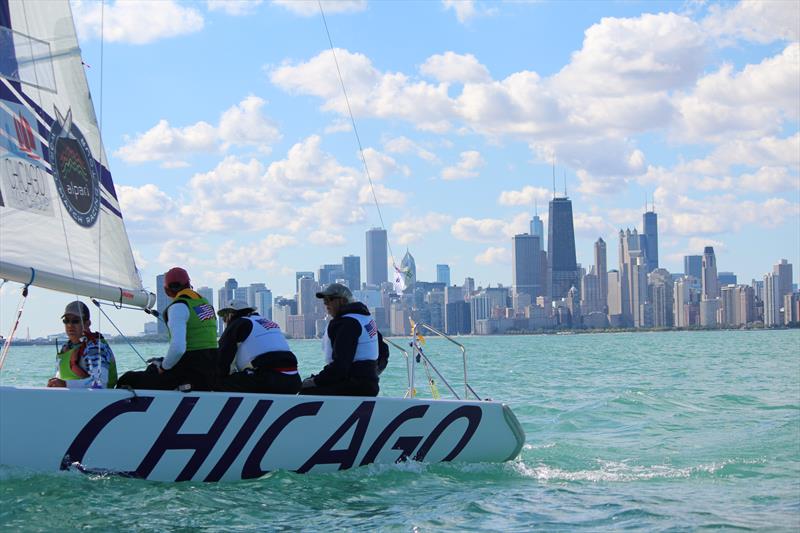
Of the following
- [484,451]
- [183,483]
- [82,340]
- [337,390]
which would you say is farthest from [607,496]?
[82,340]

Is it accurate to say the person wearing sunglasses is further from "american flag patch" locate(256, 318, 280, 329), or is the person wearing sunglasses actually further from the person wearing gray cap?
Result: the person wearing gray cap

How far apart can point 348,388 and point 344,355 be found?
0.74ft

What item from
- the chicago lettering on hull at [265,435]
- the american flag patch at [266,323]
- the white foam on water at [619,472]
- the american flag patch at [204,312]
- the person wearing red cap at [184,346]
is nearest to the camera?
the chicago lettering on hull at [265,435]

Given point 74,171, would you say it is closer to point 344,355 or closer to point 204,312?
point 204,312

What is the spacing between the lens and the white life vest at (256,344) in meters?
6.77

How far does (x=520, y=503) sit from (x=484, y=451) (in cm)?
115

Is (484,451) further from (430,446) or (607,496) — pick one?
(607,496)

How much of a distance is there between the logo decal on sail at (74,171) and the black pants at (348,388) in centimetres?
186

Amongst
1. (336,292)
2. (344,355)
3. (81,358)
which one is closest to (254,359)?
(344,355)

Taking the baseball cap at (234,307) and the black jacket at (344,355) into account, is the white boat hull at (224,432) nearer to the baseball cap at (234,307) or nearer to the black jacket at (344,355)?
the black jacket at (344,355)

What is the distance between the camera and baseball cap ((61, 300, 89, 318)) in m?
6.41

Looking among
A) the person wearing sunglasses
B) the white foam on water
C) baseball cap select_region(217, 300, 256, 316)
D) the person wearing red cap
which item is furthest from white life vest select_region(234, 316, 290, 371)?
the white foam on water

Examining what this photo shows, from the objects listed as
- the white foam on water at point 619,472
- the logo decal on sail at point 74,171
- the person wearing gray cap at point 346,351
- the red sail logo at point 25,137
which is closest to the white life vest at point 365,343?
the person wearing gray cap at point 346,351

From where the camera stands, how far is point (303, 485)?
21.6ft
